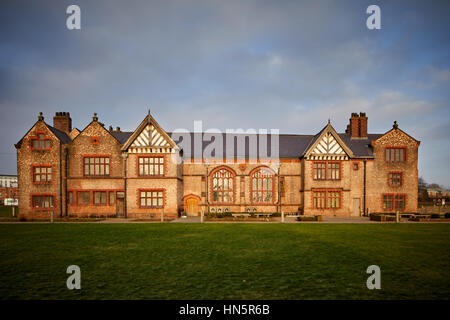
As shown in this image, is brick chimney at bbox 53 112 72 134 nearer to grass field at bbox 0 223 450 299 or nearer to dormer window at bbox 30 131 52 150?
dormer window at bbox 30 131 52 150

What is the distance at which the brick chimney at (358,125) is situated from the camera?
3266cm

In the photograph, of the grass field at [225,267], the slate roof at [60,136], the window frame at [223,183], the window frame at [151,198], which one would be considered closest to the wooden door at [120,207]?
the window frame at [151,198]

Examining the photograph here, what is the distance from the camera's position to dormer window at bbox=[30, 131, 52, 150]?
91.6ft

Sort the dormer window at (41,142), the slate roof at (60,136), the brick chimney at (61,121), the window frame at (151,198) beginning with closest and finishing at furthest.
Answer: the window frame at (151,198) → the dormer window at (41,142) → the slate roof at (60,136) → the brick chimney at (61,121)

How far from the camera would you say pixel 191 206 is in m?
30.1

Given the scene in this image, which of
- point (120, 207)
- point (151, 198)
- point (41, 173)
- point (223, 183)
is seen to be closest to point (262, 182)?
point (223, 183)

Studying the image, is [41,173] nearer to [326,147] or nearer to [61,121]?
[61,121]

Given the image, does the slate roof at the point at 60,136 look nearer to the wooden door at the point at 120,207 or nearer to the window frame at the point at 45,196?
the window frame at the point at 45,196

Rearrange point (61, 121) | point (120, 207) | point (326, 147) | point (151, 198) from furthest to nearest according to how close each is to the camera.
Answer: point (61, 121) < point (326, 147) < point (120, 207) < point (151, 198)

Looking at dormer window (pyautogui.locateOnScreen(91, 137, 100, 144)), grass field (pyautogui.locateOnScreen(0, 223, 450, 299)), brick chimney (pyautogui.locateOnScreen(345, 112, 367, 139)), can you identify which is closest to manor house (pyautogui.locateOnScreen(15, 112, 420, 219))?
dormer window (pyautogui.locateOnScreen(91, 137, 100, 144))

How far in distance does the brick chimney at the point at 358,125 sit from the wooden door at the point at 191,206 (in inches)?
920

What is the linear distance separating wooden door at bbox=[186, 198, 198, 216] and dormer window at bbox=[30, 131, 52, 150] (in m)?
17.6

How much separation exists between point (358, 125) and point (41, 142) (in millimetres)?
40467
